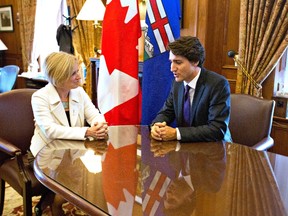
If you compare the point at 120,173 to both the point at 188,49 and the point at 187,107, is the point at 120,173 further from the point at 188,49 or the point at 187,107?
the point at 188,49

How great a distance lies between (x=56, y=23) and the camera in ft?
17.2

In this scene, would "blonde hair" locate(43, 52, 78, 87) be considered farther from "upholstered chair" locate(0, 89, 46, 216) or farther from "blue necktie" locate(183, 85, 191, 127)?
"blue necktie" locate(183, 85, 191, 127)

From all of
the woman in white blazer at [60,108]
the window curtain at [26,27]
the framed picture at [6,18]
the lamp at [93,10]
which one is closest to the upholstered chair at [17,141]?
the woman in white blazer at [60,108]

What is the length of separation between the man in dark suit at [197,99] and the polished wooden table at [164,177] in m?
0.06

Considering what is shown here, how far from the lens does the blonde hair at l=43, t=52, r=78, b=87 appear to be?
184cm

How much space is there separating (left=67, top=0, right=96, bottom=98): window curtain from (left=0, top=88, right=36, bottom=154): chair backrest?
1870 millimetres

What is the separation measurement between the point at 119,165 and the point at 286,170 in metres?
0.71

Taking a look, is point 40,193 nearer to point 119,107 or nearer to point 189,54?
point 119,107

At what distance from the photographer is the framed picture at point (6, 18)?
627 centimetres

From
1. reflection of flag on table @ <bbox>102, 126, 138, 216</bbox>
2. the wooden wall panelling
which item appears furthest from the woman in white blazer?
the wooden wall panelling

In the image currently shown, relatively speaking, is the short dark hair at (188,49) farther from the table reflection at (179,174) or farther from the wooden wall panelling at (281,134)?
the wooden wall panelling at (281,134)

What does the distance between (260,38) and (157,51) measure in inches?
34.5

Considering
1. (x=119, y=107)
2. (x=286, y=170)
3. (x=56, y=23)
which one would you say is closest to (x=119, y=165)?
(x=286, y=170)

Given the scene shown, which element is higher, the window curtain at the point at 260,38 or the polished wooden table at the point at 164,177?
the window curtain at the point at 260,38
